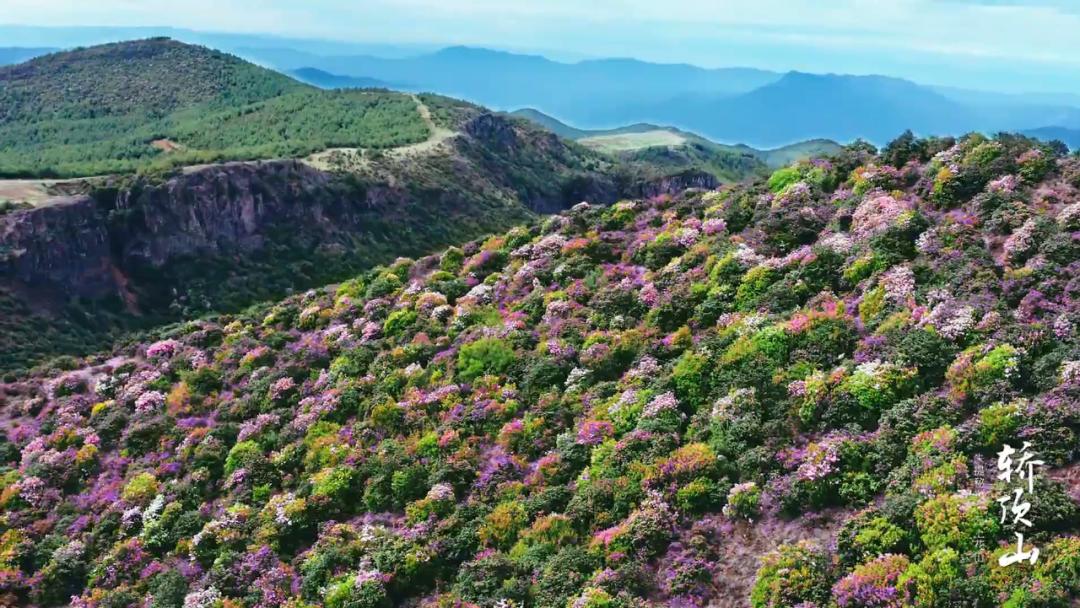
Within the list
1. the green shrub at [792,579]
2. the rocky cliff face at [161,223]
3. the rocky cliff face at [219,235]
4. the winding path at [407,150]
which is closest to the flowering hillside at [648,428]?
the green shrub at [792,579]

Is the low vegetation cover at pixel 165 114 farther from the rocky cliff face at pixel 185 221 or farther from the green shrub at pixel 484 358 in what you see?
the green shrub at pixel 484 358

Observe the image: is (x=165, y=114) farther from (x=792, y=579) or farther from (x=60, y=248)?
(x=792, y=579)

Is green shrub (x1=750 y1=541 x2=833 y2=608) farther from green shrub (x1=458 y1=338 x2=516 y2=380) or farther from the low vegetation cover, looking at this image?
the low vegetation cover

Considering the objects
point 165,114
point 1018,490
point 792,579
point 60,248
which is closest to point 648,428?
point 792,579

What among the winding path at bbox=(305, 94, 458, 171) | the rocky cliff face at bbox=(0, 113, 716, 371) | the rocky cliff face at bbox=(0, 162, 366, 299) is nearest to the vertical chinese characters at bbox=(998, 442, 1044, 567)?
the rocky cliff face at bbox=(0, 113, 716, 371)

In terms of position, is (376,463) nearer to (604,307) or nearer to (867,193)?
(604,307)

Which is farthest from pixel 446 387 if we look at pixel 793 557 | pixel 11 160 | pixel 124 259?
pixel 11 160
